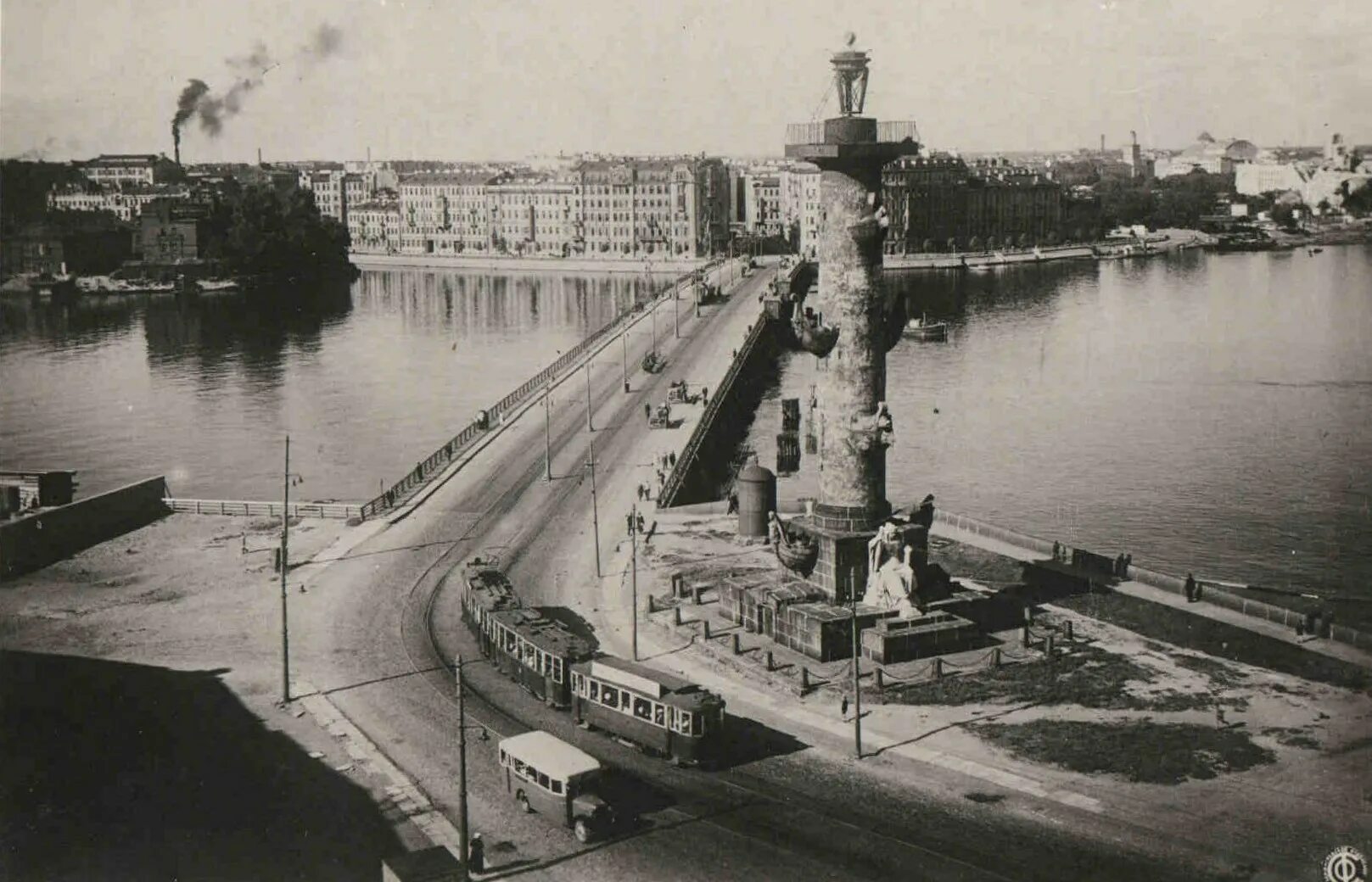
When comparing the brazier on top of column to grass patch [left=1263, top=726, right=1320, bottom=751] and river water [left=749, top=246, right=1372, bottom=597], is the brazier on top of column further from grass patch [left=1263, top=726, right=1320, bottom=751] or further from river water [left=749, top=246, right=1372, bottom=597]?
river water [left=749, top=246, right=1372, bottom=597]

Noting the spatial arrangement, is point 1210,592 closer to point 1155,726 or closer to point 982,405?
point 1155,726

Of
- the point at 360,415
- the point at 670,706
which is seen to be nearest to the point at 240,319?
the point at 360,415

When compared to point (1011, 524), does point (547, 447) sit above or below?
above

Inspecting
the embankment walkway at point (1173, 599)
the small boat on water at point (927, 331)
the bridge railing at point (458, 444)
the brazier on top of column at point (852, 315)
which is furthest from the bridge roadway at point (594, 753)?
the small boat on water at point (927, 331)

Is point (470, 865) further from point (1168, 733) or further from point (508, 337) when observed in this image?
point (508, 337)

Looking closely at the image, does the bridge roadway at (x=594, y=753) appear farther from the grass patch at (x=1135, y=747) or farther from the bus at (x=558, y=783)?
the grass patch at (x=1135, y=747)

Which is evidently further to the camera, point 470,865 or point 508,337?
point 508,337

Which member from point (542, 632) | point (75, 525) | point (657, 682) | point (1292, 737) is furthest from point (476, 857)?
point (75, 525)
